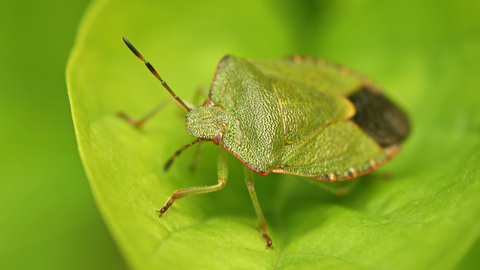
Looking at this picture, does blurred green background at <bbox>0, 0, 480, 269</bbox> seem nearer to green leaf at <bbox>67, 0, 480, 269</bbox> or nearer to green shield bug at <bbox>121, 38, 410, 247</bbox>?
green leaf at <bbox>67, 0, 480, 269</bbox>

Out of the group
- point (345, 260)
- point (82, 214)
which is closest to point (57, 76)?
point (82, 214)

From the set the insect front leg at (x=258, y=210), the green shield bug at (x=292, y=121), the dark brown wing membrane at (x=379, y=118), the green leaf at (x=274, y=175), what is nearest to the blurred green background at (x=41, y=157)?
the green leaf at (x=274, y=175)

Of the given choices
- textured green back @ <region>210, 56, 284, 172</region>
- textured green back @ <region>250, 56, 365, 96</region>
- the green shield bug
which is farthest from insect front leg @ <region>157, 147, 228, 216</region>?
textured green back @ <region>250, 56, 365, 96</region>

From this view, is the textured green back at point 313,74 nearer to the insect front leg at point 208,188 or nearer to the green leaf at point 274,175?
the green leaf at point 274,175

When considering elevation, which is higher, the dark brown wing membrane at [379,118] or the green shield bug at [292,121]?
the green shield bug at [292,121]

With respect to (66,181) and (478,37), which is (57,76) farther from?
(478,37)

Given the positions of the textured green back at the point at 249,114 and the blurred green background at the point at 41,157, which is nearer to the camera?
the textured green back at the point at 249,114

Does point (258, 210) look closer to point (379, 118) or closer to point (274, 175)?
point (274, 175)
